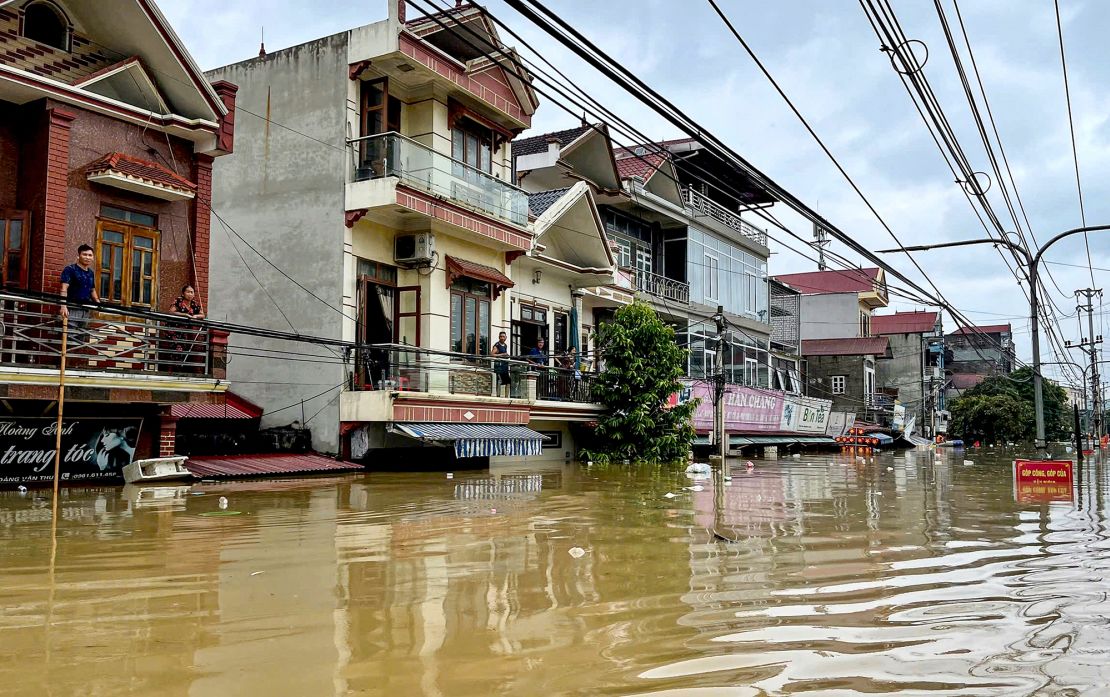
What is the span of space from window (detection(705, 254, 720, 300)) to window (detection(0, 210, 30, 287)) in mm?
24546

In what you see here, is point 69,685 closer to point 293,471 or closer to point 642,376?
point 293,471

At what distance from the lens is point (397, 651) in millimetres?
5527

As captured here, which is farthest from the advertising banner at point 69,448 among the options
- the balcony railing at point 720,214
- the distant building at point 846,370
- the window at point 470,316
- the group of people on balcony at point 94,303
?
the distant building at point 846,370

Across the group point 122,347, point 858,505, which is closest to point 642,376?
point 858,505

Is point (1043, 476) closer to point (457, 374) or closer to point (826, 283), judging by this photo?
point (457, 374)

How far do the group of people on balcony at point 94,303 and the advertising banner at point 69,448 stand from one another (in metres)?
1.36

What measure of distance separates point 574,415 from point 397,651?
64.3ft

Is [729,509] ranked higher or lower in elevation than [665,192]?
lower

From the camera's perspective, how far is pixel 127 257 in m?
15.4

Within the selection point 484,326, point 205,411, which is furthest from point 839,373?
point 205,411

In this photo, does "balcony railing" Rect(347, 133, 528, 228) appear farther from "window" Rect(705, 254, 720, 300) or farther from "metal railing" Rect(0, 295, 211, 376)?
"window" Rect(705, 254, 720, 300)

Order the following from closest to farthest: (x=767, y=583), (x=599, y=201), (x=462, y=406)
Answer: (x=767, y=583), (x=462, y=406), (x=599, y=201)

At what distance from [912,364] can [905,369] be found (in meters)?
0.69

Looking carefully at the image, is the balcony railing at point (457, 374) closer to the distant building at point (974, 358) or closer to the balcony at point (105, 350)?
the balcony at point (105, 350)
